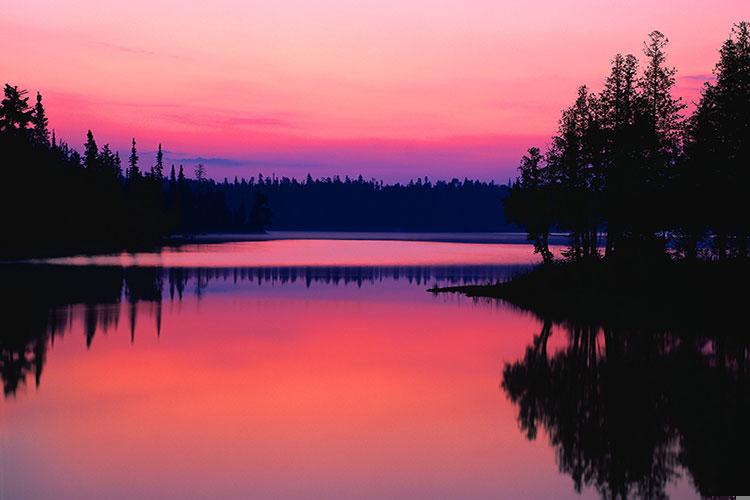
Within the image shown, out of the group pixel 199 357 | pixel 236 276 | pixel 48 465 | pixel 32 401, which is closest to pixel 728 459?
pixel 48 465

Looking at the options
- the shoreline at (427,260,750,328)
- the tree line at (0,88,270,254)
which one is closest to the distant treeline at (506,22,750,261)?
the shoreline at (427,260,750,328)

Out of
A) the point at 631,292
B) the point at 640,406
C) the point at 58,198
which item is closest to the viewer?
the point at 640,406

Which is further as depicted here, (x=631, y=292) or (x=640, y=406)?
(x=631, y=292)

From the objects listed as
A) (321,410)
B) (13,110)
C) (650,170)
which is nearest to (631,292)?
(650,170)

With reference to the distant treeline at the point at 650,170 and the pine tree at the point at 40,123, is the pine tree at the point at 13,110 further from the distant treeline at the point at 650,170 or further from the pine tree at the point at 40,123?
the distant treeline at the point at 650,170

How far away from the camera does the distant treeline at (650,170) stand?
52.8 m

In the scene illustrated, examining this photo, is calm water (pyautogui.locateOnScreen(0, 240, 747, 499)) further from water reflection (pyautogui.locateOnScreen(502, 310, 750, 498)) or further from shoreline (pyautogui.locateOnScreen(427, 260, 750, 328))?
shoreline (pyautogui.locateOnScreen(427, 260, 750, 328))

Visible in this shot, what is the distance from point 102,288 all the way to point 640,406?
44702mm

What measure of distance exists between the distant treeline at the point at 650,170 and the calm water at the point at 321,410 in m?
16.1

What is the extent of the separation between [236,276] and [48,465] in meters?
58.2

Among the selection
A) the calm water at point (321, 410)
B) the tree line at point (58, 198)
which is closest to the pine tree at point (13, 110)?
the tree line at point (58, 198)

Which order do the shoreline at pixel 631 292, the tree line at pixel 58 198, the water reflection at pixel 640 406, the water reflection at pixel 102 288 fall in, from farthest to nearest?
the tree line at pixel 58 198
the shoreline at pixel 631 292
the water reflection at pixel 102 288
the water reflection at pixel 640 406

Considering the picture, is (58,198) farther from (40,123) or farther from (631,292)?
(631,292)

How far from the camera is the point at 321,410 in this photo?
22.3 meters
